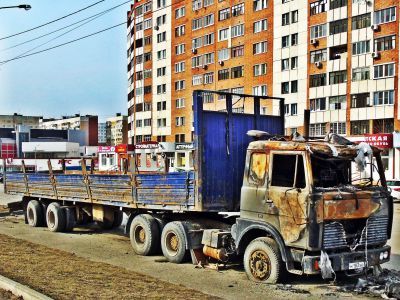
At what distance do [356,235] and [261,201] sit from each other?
1.70 m

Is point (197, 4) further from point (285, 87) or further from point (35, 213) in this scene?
point (35, 213)

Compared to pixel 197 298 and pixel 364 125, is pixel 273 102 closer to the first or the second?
pixel 197 298

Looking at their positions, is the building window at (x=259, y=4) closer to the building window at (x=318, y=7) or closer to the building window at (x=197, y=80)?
the building window at (x=318, y=7)

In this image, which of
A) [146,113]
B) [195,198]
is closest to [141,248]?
[195,198]

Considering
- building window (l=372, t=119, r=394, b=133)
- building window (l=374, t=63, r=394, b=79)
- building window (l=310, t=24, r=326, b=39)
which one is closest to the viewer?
building window (l=372, t=119, r=394, b=133)

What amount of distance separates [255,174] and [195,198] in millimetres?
1569

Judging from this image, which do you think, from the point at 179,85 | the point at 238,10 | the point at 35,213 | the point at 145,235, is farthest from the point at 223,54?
the point at 145,235

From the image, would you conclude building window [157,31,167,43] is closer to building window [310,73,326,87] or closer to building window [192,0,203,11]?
building window [192,0,203,11]

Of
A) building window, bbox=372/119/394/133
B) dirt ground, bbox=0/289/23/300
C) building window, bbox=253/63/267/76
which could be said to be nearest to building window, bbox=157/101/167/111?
building window, bbox=253/63/267/76

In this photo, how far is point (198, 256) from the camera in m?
11.0

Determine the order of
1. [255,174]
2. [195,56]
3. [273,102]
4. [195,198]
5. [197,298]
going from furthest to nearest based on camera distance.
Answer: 1. [195,56]
2. [273,102]
3. [195,198]
4. [255,174]
5. [197,298]

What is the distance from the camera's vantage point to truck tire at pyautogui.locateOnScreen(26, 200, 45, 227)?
17562 millimetres

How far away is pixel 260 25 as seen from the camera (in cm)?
6047

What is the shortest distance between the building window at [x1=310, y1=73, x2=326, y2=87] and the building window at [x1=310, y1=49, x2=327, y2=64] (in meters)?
1.53
